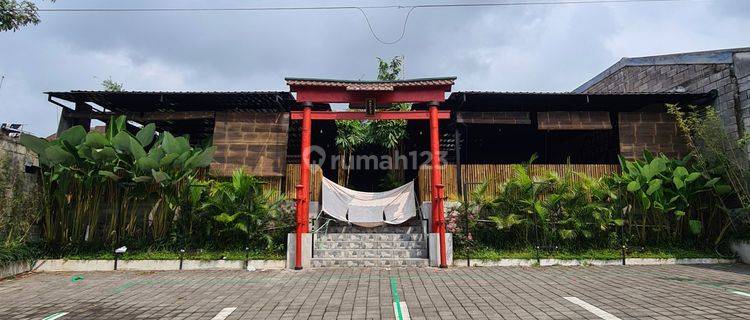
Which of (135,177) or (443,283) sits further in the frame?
(135,177)

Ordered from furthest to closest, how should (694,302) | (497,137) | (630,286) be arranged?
(497,137) < (630,286) < (694,302)

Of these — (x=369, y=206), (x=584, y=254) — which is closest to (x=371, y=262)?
(x=369, y=206)

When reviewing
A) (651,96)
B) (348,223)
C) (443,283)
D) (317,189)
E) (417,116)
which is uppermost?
(651,96)

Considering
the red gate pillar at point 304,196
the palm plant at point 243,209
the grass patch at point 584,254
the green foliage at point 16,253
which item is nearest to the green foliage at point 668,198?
the grass patch at point 584,254

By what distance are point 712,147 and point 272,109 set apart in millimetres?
11143

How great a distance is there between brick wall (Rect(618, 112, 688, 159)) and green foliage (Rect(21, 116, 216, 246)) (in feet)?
35.1

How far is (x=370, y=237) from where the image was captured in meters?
9.85

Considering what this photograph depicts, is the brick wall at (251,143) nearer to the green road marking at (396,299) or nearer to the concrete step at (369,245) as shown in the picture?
the concrete step at (369,245)

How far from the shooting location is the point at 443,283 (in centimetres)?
675

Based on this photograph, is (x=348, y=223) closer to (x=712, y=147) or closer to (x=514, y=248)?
(x=514, y=248)

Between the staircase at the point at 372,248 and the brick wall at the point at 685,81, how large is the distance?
320 inches

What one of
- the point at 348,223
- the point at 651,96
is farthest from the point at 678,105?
the point at 348,223

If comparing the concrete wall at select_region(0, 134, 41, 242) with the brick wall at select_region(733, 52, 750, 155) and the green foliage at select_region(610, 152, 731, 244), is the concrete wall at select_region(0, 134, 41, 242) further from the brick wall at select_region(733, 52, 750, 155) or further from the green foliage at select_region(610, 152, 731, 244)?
the brick wall at select_region(733, 52, 750, 155)

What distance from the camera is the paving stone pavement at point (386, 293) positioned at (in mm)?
4879
